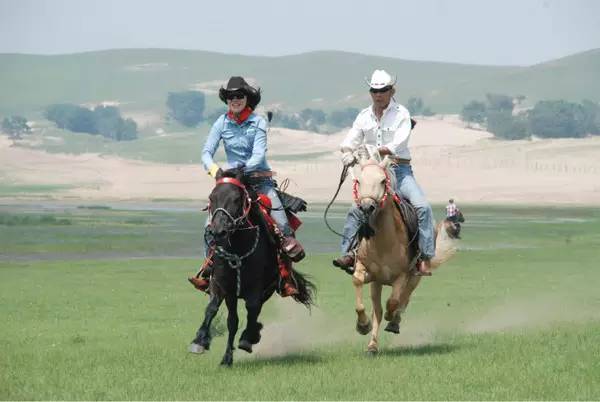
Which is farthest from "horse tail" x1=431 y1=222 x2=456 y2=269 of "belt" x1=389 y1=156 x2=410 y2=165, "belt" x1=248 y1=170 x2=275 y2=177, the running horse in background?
"belt" x1=248 y1=170 x2=275 y2=177

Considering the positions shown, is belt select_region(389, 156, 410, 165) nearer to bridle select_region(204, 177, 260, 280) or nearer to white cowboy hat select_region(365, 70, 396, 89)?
white cowboy hat select_region(365, 70, 396, 89)

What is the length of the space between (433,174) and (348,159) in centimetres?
10125

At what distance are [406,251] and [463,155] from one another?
118191 millimetres

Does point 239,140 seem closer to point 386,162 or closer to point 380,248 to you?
point 386,162

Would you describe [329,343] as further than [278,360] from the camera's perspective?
Yes

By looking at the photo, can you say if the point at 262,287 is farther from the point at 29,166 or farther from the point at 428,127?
the point at 428,127

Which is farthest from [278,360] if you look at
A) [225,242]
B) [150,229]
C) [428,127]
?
[428,127]

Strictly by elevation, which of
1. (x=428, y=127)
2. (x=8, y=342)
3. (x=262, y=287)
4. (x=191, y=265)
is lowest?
(x=428, y=127)

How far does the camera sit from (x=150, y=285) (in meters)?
29.4

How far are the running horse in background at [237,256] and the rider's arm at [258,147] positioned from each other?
232 mm

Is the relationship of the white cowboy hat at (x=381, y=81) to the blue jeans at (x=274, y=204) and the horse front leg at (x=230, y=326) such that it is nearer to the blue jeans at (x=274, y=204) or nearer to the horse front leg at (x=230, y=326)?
the blue jeans at (x=274, y=204)

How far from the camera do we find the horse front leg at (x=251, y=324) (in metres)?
14.7

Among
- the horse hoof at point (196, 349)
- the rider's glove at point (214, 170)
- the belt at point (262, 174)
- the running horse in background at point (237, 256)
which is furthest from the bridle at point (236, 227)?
the horse hoof at point (196, 349)

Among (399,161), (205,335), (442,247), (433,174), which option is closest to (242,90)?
(399,161)
